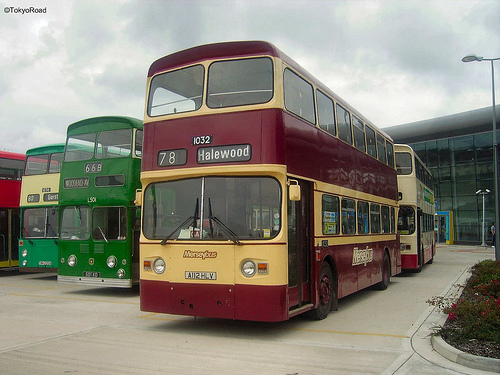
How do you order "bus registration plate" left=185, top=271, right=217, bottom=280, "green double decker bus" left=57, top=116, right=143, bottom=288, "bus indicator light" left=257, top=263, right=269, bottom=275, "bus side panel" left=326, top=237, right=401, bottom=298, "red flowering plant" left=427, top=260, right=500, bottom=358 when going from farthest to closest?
"green double decker bus" left=57, top=116, right=143, bottom=288 < "bus side panel" left=326, top=237, right=401, bottom=298 < "bus registration plate" left=185, top=271, right=217, bottom=280 < "bus indicator light" left=257, top=263, right=269, bottom=275 < "red flowering plant" left=427, top=260, right=500, bottom=358

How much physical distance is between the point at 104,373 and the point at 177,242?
2.71 meters

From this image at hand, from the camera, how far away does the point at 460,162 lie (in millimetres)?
45219

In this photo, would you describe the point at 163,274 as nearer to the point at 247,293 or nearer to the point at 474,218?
the point at 247,293

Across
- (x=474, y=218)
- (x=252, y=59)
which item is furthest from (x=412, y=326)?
(x=474, y=218)

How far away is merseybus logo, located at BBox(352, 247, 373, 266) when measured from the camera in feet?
39.5

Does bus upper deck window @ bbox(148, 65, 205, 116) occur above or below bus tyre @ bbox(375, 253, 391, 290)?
above

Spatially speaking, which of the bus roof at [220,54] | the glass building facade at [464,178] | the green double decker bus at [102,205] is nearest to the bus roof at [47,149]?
the green double decker bus at [102,205]

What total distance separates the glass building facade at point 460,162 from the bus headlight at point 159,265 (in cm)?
3770

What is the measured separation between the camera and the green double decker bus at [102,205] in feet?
44.1

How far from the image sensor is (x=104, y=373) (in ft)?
20.5

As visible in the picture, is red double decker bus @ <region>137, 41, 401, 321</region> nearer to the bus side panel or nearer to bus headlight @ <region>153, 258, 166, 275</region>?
bus headlight @ <region>153, 258, 166, 275</region>

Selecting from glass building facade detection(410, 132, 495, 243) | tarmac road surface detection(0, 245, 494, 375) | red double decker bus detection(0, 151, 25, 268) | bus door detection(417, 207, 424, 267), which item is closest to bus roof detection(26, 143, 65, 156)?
red double decker bus detection(0, 151, 25, 268)

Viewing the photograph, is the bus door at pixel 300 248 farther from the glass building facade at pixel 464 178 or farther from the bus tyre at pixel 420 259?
the glass building facade at pixel 464 178

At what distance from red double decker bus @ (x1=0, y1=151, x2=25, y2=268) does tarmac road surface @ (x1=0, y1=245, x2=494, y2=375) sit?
20.4ft
